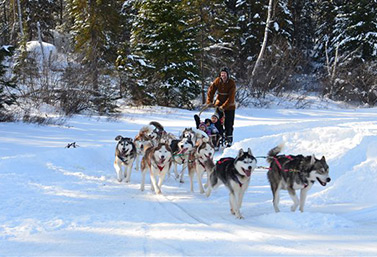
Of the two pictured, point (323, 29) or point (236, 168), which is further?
point (323, 29)

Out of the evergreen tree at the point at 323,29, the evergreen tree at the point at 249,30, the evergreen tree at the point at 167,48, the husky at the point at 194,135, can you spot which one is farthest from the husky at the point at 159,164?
the evergreen tree at the point at 323,29

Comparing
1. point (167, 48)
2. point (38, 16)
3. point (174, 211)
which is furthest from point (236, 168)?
point (38, 16)

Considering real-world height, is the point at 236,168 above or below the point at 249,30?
below

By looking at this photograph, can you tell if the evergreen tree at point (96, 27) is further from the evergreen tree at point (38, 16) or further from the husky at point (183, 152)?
the husky at point (183, 152)

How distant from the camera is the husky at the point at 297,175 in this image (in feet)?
14.9

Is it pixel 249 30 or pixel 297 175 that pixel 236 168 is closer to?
pixel 297 175

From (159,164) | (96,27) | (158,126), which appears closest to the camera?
(159,164)

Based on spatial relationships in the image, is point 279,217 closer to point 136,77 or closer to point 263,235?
point 263,235

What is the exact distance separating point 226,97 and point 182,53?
30.4 feet

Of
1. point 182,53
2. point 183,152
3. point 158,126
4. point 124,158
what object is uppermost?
point 182,53

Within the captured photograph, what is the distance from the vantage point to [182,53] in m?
18.2

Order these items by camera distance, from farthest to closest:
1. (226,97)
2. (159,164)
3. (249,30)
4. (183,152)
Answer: (249,30)
(226,97)
(183,152)
(159,164)

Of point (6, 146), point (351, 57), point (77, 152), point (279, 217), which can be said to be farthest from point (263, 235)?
point (351, 57)

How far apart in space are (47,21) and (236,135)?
23.5 meters
